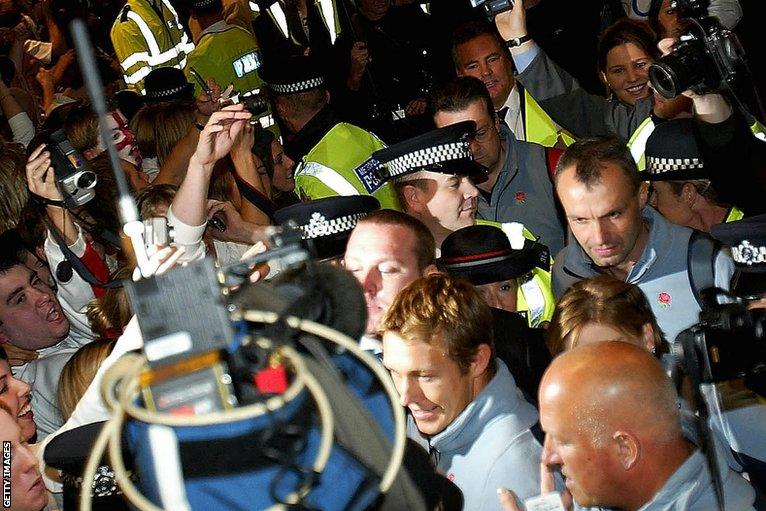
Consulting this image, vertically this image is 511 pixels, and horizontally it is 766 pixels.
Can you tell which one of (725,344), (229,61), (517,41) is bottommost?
(229,61)

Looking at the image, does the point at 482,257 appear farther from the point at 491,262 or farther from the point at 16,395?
the point at 16,395

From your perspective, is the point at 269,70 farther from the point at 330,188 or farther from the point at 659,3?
the point at 659,3

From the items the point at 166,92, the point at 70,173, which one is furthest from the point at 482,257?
the point at 166,92

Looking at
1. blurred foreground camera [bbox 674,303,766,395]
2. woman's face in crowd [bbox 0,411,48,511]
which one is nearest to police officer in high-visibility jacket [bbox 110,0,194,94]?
woman's face in crowd [bbox 0,411,48,511]

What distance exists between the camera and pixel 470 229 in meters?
4.07

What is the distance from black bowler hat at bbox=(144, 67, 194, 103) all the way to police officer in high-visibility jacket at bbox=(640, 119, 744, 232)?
11.2 ft

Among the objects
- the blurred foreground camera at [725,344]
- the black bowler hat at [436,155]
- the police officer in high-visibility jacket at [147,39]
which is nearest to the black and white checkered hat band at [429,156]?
the black bowler hat at [436,155]

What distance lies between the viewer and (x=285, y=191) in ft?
19.5

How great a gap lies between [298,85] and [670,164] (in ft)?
7.98

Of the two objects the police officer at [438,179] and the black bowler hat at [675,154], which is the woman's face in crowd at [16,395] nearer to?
the police officer at [438,179]

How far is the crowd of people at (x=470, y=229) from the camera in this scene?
252 centimetres

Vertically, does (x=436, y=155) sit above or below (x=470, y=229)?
above

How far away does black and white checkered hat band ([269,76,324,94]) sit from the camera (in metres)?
5.93

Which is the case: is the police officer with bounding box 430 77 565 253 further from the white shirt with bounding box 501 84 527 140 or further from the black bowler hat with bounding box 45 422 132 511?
the black bowler hat with bounding box 45 422 132 511
